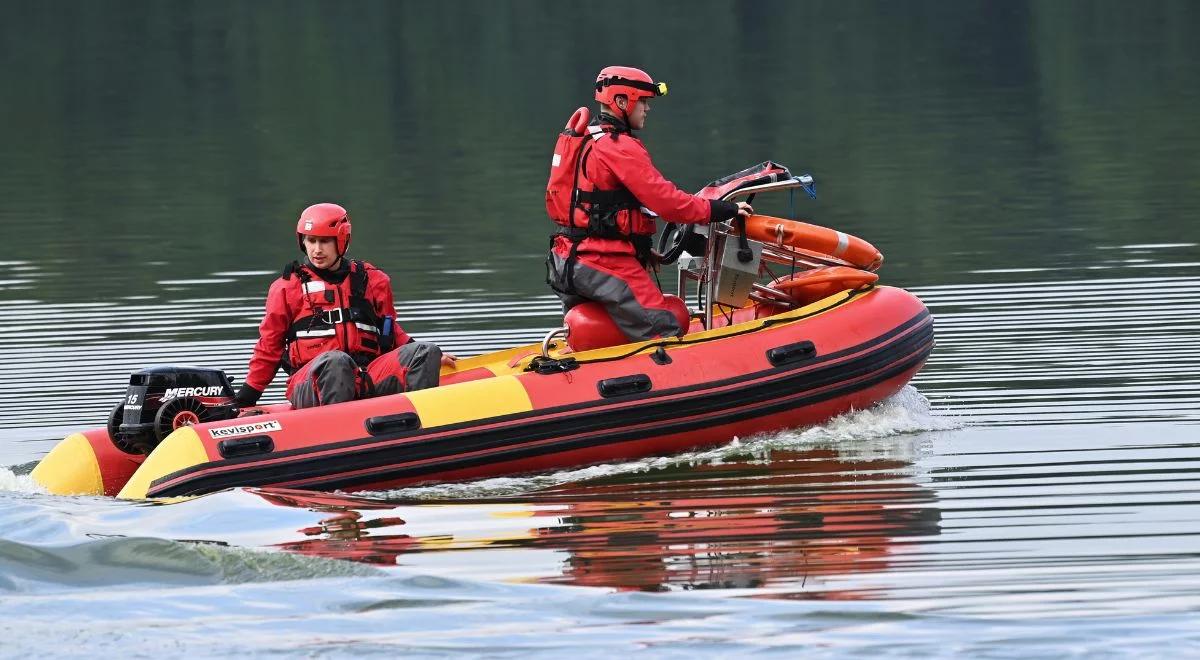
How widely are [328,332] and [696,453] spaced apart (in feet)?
5.68

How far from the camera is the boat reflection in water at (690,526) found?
6.51 m

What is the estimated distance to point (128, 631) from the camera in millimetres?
5895

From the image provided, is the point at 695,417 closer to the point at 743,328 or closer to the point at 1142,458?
the point at 743,328

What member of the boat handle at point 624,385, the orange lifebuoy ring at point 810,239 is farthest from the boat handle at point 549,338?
the orange lifebuoy ring at point 810,239

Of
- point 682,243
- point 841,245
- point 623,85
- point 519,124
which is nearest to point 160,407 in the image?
point 623,85

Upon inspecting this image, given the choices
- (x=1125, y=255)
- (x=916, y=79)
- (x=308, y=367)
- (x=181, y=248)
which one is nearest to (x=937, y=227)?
(x=1125, y=255)

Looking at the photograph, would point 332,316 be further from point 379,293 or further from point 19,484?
point 19,484

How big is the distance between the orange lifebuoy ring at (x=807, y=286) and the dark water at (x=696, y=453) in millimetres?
467

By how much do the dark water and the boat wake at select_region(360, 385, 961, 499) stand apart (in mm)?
23

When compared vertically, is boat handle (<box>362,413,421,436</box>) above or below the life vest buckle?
below

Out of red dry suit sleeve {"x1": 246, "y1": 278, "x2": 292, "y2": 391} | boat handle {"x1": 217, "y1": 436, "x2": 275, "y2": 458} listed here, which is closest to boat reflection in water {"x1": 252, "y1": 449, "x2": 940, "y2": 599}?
boat handle {"x1": 217, "y1": 436, "x2": 275, "y2": 458}

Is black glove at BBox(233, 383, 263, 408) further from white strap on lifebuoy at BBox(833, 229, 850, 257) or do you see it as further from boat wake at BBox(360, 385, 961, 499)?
white strap on lifebuoy at BBox(833, 229, 850, 257)

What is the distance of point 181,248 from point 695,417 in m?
8.44

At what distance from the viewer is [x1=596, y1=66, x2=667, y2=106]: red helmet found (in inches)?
346
